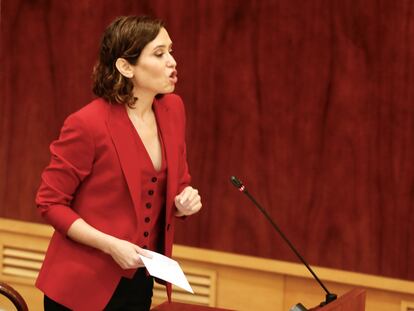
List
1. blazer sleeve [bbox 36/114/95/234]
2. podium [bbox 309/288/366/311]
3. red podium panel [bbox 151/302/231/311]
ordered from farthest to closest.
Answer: red podium panel [bbox 151/302/231/311], blazer sleeve [bbox 36/114/95/234], podium [bbox 309/288/366/311]

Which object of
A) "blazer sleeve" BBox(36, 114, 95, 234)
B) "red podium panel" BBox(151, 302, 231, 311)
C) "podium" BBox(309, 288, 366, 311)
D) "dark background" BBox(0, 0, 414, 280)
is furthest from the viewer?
"dark background" BBox(0, 0, 414, 280)

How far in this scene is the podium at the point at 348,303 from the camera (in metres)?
1.25

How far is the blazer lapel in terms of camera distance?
1.37m

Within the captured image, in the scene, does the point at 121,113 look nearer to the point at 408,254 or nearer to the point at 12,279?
the point at 408,254

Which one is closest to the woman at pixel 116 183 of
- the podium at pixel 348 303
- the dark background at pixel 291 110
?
the podium at pixel 348 303

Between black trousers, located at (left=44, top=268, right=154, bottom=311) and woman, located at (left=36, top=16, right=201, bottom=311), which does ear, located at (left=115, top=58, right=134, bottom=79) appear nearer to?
woman, located at (left=36, top=16, right=201, bottom=311)

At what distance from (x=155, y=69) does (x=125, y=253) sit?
0.28 metres

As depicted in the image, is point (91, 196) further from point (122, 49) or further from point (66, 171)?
point (122, 49)

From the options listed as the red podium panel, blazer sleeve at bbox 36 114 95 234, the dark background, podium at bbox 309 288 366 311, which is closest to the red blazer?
blazer sleeve at bbox 36 114 95 234

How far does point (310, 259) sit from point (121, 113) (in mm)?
832

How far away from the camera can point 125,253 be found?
4.37ft

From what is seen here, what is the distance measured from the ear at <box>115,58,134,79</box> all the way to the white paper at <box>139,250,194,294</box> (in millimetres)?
269

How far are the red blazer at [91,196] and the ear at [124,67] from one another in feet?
0.16

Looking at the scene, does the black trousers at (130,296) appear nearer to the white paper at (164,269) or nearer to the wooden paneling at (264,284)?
the white paper at (164,269)
